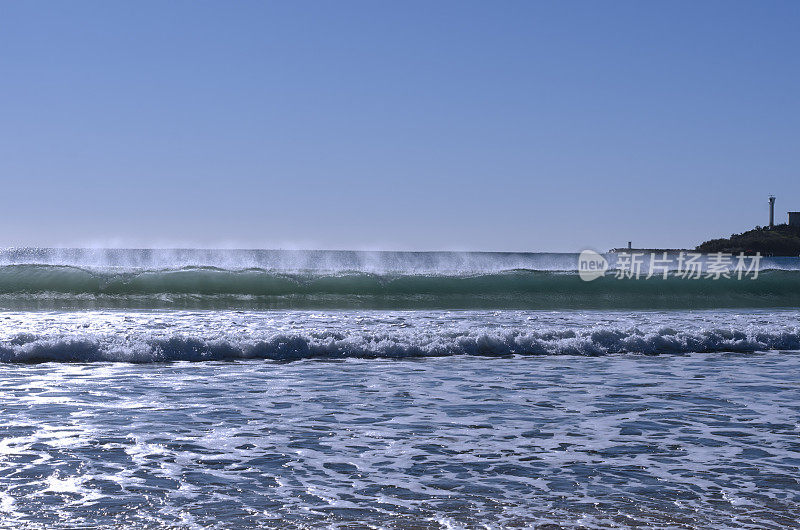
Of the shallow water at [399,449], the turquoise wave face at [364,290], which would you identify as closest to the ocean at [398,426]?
the shallow water at [399,449]

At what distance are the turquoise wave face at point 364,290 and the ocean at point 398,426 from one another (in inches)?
383

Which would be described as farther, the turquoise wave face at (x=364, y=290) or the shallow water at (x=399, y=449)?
the turquoise wave face at (x=364, y=290)

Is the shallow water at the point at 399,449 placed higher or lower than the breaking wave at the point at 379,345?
lower

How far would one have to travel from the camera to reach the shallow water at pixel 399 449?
4.65 m

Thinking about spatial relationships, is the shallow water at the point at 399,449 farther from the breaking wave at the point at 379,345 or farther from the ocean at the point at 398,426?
the breaking wave at the point at 379,345

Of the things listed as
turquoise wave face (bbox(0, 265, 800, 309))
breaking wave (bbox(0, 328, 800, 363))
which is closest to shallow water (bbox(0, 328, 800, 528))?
breaking wave (bbox(0, 328, 800, 363))

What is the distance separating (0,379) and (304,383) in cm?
371

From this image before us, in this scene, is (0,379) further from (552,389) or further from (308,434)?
(552,389)

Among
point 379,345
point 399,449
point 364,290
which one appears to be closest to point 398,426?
point 399,449

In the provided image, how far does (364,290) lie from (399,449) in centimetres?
2300

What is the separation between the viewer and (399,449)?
20.1ft

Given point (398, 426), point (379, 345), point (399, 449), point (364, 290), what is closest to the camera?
point (399, 449)

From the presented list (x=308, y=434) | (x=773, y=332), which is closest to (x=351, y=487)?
(x=308, y=434)

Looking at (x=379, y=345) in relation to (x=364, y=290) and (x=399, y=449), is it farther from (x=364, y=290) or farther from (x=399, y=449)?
(x=364, y=290)
